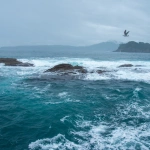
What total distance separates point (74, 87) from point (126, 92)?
433 centimetres

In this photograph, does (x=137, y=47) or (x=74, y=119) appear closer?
(x=74, y=119)

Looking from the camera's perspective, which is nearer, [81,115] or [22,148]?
[22,148]

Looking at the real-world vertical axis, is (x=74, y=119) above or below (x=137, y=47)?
below

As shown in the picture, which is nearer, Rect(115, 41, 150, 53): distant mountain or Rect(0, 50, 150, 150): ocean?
Rect(0, 50, 150, 150): ocean

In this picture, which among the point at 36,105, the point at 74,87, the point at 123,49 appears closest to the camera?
the point at 36,105

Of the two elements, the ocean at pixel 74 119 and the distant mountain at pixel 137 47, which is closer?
the ocean at pixel 74 119

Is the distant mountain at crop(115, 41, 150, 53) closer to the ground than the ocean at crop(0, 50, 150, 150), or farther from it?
farther from it

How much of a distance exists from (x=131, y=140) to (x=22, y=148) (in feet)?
13.7

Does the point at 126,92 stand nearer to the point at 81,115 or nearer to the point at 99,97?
the point at 99,97

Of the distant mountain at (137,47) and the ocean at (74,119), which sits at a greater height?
the distant mountain at (137,47)

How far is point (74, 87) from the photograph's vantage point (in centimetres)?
1734

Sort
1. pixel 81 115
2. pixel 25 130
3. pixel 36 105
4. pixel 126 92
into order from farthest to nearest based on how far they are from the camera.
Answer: pixel 126 92 → pixel 36 105 → pixel 81 115 → pixel 25 130

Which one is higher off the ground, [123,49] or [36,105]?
[123,49]

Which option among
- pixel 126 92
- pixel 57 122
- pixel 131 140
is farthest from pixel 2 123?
pixel 126 92
